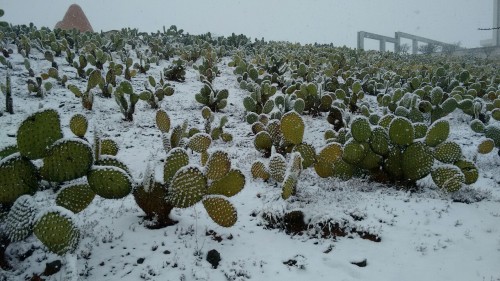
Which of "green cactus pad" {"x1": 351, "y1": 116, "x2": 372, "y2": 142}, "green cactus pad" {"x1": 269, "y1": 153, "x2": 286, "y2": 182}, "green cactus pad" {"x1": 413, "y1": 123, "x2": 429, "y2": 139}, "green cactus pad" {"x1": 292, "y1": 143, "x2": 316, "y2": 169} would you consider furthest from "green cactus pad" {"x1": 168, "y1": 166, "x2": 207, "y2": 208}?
"green cactus pad" {"x1": 413, "y1": 123, "x2": 429, "y2": 139}

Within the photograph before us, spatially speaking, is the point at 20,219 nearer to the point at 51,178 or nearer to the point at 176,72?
the point at 51,178

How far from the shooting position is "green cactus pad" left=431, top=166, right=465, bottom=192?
386 centimetres

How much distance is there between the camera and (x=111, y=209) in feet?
11.2

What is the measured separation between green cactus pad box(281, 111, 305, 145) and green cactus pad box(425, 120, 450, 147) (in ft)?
4.71

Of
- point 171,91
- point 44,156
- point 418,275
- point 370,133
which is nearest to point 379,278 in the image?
point 418,275

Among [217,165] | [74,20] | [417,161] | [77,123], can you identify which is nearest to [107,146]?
[77,123]

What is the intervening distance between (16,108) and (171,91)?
9.04ft

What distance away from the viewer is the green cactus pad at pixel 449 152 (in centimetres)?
409

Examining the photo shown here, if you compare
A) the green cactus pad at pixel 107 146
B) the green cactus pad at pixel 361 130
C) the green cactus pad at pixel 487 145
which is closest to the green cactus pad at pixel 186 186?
the green cactus pad at pixel 107 146

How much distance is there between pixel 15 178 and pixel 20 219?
319mm

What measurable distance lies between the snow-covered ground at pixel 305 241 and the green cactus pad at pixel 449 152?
14.1 inches

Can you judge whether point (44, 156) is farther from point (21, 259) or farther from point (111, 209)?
point (111, 209)

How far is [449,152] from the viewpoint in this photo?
4109mm

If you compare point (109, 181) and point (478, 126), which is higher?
point (109, 181)
